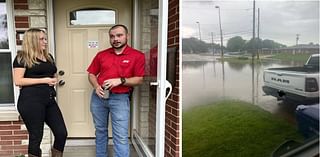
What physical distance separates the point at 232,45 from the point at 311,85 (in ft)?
2.16

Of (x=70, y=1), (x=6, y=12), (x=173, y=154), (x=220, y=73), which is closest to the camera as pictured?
(x=220, y=73)

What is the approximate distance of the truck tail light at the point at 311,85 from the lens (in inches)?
66.7

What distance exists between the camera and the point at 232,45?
221 centimetres

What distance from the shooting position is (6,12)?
3.31m

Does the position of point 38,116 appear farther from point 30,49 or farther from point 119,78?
point 119,78

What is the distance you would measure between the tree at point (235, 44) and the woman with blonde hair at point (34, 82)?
62.1 inches

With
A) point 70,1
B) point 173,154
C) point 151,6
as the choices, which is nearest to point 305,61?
point 173,154

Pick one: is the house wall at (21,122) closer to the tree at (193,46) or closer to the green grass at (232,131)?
the green grass at (232,131)

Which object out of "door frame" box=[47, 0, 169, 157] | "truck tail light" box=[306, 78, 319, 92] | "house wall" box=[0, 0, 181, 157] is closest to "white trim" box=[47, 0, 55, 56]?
"house wall" box=[0, 0, 181, 157]

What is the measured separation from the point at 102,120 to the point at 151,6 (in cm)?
125

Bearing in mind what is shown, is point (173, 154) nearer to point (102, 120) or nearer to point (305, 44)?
point (102, 120)

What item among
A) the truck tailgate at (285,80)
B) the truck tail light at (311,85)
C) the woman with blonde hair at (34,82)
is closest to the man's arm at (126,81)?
the woman with blonde hair at (34,82)

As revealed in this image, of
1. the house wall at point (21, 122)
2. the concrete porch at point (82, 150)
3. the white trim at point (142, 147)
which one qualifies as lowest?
the concrete porch at point (82, 150)

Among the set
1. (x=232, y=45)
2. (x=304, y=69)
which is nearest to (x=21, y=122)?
(x=232, y=45)
